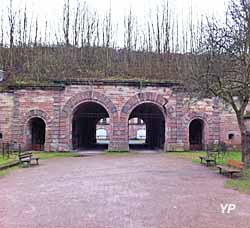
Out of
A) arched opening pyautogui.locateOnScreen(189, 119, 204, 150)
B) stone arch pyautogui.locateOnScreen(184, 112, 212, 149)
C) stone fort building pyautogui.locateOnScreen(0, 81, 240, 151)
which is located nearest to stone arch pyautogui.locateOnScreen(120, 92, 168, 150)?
stone fort building pyautogui.locateOnScreen(0, 81, 240, 151)

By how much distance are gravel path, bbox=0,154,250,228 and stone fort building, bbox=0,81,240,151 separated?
13.2 metres

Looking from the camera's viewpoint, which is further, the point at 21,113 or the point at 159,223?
the point at 21,113

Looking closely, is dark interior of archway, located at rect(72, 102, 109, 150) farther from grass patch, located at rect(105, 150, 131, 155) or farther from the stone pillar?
grass patch, located at rect(105, 150, 131, 155)

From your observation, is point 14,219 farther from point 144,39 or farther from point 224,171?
point 144,39

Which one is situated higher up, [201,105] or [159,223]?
[201,105]

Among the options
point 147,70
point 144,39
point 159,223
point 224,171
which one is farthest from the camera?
point 144,39

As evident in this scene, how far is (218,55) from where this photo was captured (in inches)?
667

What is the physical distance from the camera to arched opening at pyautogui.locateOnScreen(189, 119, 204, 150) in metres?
30.4

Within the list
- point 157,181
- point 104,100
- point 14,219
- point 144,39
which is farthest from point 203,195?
point 144,39

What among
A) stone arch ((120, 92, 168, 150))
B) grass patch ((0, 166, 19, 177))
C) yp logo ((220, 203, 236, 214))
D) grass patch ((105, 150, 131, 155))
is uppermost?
stone arch ((120, 92, 168, 150))

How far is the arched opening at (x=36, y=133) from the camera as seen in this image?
1154 inches

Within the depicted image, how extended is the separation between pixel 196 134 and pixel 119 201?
24258 millimetres

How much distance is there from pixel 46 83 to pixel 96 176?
1590 centimetres

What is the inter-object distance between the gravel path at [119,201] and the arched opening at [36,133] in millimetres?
13918
